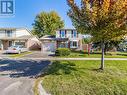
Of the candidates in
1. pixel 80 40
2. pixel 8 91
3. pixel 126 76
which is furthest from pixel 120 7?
pixel 80 40

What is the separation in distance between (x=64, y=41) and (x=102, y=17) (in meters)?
31.0

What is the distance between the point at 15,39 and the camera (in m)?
45.1

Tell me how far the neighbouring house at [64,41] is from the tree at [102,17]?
29475mm

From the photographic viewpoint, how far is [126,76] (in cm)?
1337

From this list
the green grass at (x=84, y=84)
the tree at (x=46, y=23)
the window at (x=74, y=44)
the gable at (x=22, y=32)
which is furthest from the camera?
the tree at (x=46, y=23)

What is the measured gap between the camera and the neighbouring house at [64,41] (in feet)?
144

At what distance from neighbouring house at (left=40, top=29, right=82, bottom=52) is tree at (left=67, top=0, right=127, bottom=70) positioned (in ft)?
96.7

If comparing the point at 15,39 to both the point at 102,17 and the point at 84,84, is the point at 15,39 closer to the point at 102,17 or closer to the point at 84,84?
the point at 102,17

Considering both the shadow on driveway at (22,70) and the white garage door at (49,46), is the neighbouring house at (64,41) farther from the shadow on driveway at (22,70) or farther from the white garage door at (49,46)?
the shadow on driveway at (22,70)

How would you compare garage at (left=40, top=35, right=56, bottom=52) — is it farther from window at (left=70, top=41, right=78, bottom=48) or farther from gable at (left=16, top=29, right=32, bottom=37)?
gable at (left=16, top=29, right=32, bottom=37)

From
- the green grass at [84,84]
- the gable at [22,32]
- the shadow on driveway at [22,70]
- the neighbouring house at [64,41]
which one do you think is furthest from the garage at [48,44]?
the green grass at [84,84]

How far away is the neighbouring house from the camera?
43.8 metres

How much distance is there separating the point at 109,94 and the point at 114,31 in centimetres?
485

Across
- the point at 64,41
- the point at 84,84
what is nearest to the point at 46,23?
the point at 64,41
